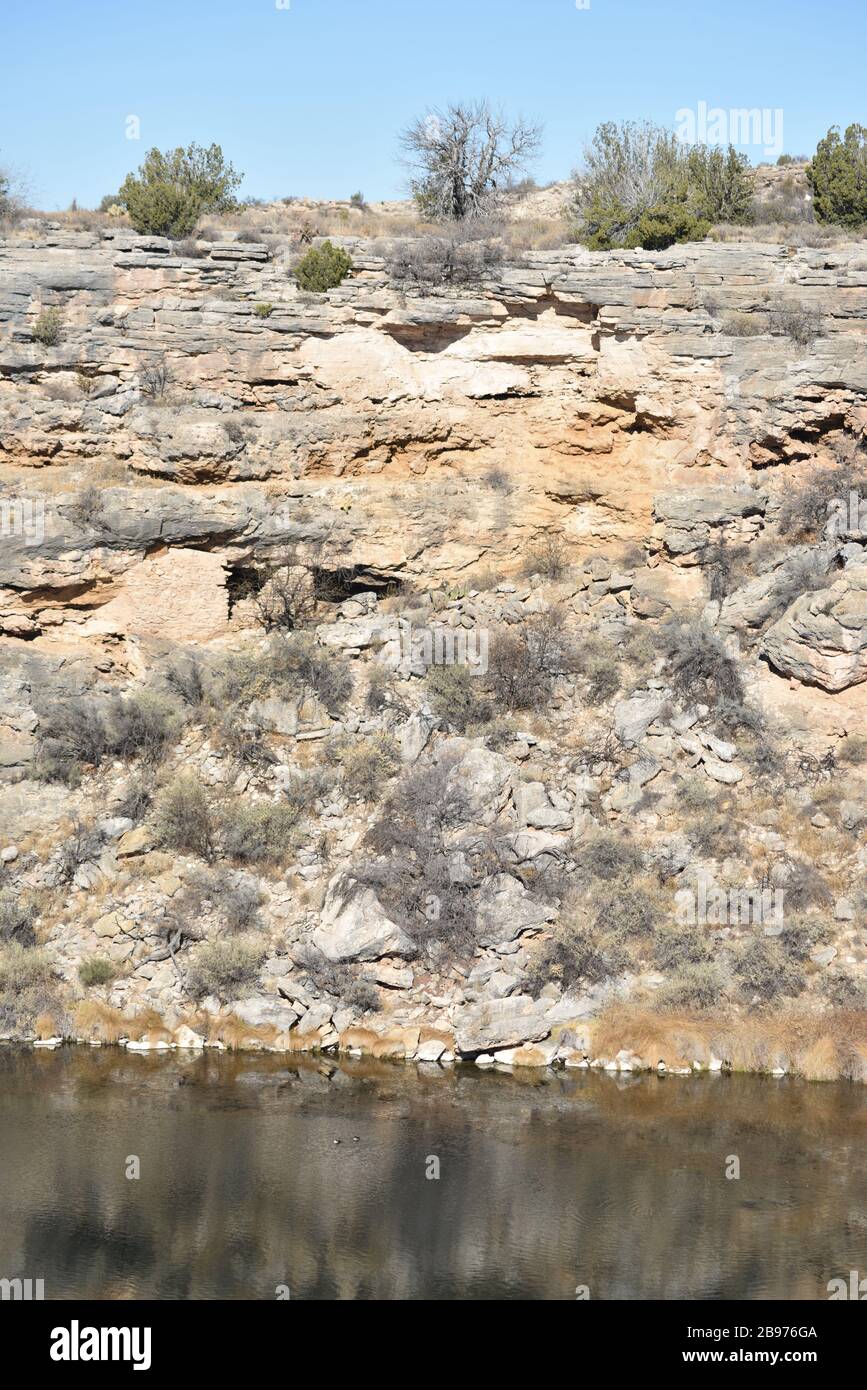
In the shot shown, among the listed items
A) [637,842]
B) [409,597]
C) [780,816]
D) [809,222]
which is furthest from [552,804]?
[809,222]

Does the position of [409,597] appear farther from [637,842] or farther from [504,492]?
[637,842]

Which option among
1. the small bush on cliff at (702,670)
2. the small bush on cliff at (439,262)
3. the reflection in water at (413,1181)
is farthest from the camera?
the small bush on cliff at (439,262)

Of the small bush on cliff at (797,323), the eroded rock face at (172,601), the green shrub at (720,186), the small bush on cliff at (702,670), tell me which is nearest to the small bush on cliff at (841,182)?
the green shrub at (720,186)

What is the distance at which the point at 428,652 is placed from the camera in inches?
744

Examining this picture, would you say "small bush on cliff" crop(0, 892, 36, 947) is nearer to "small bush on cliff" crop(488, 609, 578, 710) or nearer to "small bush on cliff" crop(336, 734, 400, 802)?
"small bush on cliff" crop(336, 734, 400, 802)

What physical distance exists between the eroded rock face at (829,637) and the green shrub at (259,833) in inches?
282

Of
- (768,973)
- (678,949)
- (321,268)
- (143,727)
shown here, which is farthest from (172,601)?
(768,973)

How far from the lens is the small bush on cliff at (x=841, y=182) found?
23.3 meters

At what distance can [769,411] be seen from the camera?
19422 mm

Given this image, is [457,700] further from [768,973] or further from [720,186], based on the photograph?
[720,186]

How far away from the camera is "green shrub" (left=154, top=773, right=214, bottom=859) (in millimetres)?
16625

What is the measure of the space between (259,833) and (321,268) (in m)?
8.55

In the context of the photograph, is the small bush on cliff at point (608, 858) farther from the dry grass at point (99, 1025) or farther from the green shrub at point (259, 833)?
the dry grass at point (99, 1025)

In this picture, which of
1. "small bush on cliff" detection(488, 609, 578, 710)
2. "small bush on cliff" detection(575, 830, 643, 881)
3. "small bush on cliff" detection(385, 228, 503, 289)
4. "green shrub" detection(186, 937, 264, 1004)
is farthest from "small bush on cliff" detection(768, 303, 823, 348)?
"green shrub" detection(186, 937, 264, 1004)
